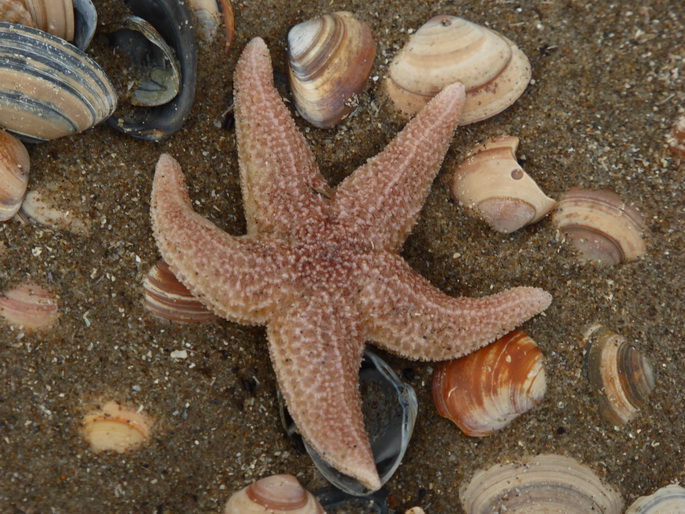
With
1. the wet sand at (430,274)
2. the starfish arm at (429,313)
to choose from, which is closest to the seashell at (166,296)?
the wet sand at (430,274)

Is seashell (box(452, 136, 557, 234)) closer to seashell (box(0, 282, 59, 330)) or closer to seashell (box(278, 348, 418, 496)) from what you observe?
seashell (box(278, 348, 418, 496))

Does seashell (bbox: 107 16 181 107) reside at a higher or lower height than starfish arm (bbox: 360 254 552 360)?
higher

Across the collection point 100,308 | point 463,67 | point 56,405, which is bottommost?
point 56,405

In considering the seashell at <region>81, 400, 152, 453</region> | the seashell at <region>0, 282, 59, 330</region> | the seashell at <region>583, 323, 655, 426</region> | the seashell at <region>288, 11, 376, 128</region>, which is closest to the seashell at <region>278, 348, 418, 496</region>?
the seashell at <region>81, 400, 152, 453</region>

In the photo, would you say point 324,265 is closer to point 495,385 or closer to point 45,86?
point 495,385

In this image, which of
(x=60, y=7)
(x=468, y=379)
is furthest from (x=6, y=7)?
(x=468, y=379)

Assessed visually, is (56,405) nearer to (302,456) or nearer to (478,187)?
(302,456)

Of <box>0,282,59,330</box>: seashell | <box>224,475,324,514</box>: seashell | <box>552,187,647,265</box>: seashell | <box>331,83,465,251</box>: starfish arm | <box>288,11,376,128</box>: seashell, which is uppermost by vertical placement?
<box>288,11,376,128</box>: seashell
